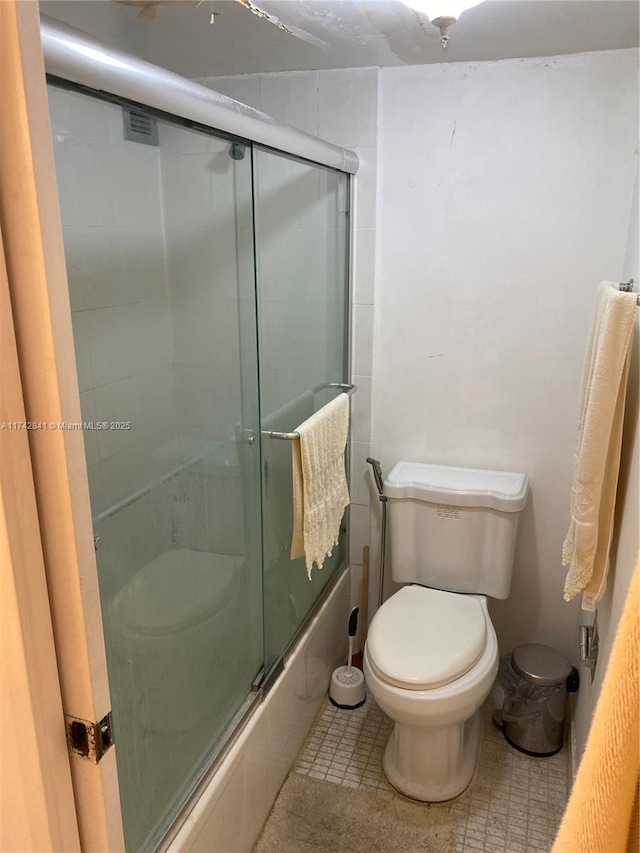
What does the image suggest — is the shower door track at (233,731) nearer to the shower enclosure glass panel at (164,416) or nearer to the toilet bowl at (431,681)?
the shower enclosure glass panel at (164,416)

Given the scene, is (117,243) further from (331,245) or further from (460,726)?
(460,726)

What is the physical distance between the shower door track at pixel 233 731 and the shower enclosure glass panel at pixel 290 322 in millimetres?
28

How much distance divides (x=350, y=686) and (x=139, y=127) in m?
1.80

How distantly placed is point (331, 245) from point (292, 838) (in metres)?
1.68

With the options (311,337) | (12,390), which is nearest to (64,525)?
(12,390)

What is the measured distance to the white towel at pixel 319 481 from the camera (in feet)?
5.60

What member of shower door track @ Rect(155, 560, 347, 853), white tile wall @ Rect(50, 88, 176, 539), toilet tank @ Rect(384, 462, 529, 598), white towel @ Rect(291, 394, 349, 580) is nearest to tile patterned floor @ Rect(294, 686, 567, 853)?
shower door track @ Rect(155, 560, 347, 853)

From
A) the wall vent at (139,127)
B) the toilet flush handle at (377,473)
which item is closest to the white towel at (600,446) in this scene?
the toilet flush handle at (377,473)

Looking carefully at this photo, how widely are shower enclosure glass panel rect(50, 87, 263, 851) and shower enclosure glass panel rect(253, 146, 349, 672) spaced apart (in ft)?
0.31

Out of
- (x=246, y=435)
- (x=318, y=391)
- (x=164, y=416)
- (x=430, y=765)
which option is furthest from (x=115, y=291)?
(x=430, y=765)

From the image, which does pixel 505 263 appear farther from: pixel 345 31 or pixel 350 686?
pixel 350 686

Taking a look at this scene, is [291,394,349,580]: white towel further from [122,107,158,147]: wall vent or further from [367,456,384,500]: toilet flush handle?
[122,107,158,147]: wall vent

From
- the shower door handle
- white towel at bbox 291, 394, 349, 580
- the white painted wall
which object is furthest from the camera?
the white painted wall

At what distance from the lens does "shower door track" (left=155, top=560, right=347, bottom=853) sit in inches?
51.4
